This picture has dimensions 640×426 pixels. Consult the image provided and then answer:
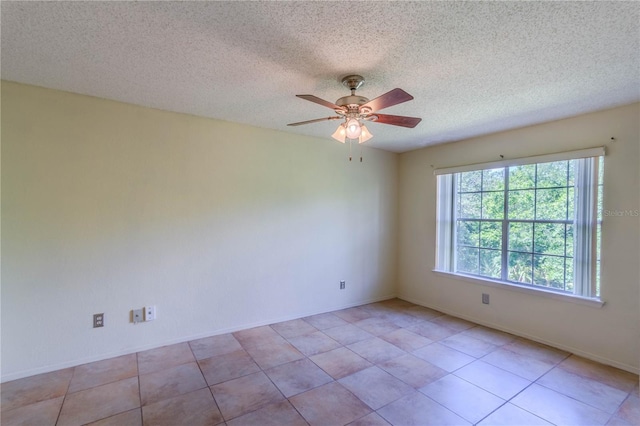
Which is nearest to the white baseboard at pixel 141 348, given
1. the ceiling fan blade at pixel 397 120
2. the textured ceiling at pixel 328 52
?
the textured ceiling at pixel 328 52

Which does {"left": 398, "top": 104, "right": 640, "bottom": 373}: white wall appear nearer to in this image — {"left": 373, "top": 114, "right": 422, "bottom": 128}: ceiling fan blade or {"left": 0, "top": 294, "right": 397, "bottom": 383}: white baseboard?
{"left": 0, "top": 294, "right": 397, "bottom": 383}: white baseboard

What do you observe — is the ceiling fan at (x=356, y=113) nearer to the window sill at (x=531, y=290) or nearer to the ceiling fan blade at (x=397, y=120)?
the ceiling fan blade at (x=397, y=120)

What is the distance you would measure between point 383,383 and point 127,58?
9.87 ft

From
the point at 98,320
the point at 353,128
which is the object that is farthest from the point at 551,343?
the point at 98,320

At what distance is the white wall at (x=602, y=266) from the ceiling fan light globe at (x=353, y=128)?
7.52 ft

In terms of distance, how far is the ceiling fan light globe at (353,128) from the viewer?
83.4 inches

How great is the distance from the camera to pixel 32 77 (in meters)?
2.22

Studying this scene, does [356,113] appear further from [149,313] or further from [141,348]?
[141,348]

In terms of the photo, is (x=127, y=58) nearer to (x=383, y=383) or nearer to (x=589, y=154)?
(x=383, y=383)

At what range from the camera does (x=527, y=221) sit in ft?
10.7

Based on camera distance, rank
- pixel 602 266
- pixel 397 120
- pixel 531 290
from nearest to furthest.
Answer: pixel 397 120 < pixel 602 266 < pixel 531 290

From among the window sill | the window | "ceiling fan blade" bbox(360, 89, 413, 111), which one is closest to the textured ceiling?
"ceiling fan blade" bbox(360, 89, 413, 111)

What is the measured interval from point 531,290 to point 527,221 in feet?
2.47

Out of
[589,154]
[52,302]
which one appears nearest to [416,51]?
[589,154]
